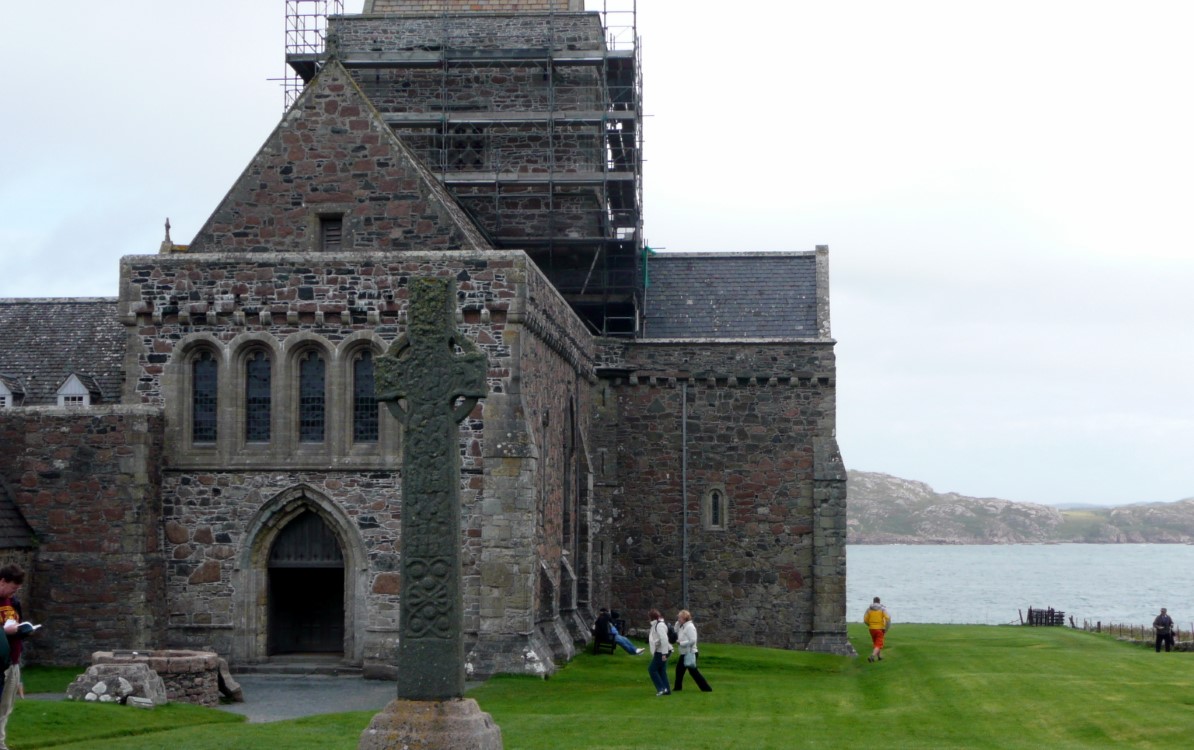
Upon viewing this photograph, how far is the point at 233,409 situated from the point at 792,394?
55.9 ft

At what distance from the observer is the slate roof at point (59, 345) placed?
3656 centimetres

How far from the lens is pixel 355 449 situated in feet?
98.0

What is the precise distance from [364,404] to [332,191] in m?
4.88

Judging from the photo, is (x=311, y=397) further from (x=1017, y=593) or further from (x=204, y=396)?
(x=1017, y=593)

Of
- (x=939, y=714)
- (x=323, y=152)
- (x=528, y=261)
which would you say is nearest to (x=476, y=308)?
Answer: (x=528, y=261)

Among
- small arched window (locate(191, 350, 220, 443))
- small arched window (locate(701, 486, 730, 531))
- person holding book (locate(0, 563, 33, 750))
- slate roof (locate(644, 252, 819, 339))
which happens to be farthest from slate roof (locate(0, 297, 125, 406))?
person holding book (locate(0, 563, 33, 750))

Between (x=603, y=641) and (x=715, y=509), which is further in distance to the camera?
(x=715, y=509)

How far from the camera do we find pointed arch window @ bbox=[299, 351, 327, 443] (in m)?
30.2

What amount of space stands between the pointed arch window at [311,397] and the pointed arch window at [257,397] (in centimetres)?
62

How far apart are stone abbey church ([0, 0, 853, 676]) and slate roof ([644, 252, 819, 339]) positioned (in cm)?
153

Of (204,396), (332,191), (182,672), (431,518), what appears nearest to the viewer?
(431,518)

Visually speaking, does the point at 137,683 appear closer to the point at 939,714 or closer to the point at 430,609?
the point at 430,609

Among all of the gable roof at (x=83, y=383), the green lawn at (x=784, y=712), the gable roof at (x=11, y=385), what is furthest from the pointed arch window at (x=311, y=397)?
the gable roof at (x=11, y=385)

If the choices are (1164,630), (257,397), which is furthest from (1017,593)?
(257,397)
